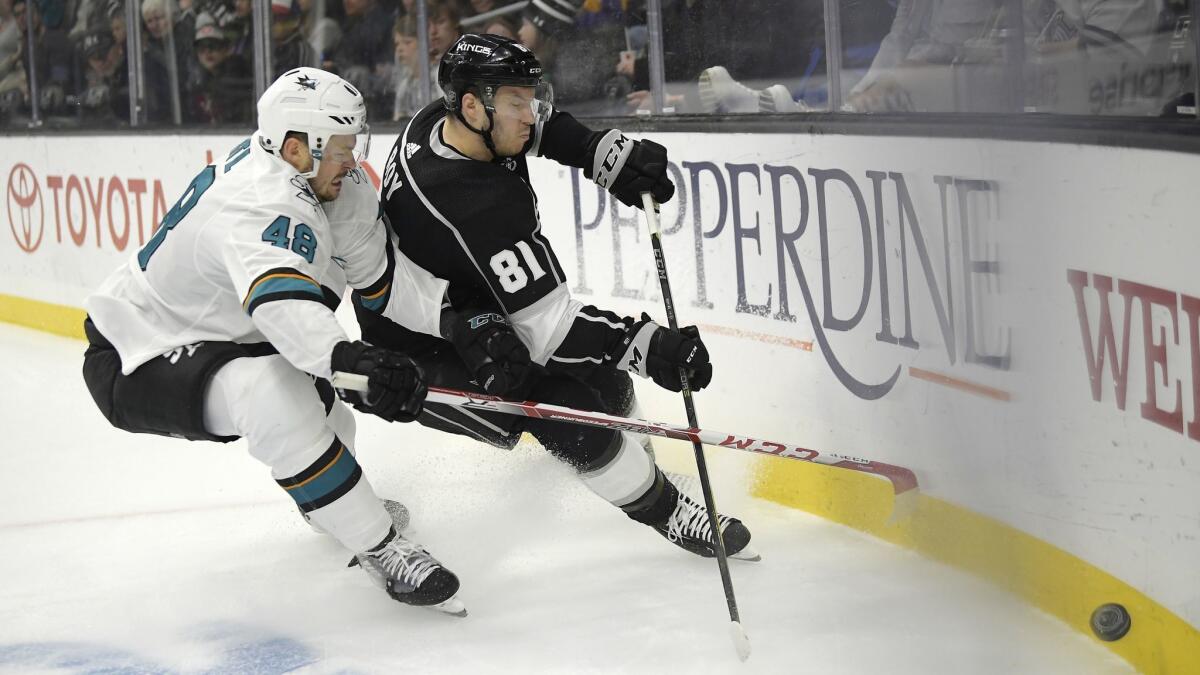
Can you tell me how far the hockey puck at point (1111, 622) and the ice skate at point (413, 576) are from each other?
113 centimetres

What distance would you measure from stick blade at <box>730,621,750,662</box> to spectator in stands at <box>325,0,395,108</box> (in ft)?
9.34

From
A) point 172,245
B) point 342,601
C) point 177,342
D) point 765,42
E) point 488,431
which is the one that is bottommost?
point 342,601

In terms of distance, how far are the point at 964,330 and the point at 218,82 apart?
3.61m

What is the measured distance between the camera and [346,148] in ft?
8.38

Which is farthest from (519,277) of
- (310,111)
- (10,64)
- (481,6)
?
(10,64)

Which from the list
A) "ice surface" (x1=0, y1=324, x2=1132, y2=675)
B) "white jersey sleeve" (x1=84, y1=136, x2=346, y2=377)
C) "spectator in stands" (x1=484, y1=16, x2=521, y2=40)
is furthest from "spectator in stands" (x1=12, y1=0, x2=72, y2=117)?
"white jersey sleeve" (x1=84, y1=136, x2=346, y2=377)

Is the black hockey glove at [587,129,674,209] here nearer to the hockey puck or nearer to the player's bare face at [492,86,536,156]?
the player's bare face at [492,86,536,156]

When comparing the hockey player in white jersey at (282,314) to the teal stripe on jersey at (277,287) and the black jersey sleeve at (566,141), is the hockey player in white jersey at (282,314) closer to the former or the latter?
the teal stripe on jersey at (277,287)

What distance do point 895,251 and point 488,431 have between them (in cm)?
90

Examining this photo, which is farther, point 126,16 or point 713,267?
point 126,16

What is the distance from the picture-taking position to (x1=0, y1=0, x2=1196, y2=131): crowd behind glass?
7.54 ft

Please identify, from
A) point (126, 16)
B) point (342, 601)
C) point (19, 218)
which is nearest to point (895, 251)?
point (342, 601)

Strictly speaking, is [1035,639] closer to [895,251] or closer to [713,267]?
[895,251]

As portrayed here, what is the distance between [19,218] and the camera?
6.12 meters
